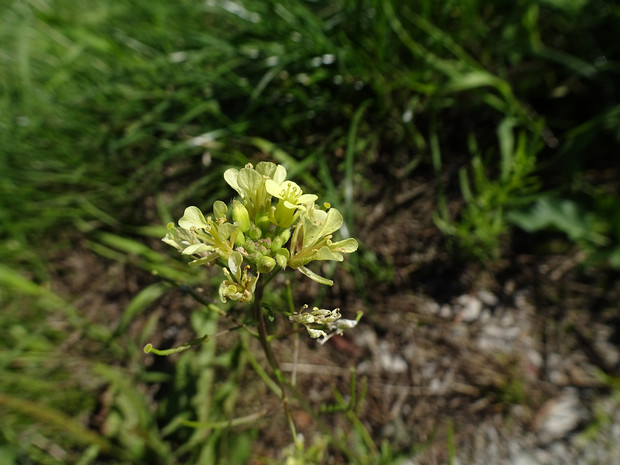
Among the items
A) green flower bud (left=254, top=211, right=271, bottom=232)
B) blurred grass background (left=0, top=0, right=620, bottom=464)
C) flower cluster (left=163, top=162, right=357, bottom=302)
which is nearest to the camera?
flower cluster (left=163, top=162, right=357, bottom=302)

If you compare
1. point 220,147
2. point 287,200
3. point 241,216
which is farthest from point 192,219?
point 220,147

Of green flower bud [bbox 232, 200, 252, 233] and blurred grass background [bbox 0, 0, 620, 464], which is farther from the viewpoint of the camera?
blurred grass background [bbox 0, 0, 620, 464]

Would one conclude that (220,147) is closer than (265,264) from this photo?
No

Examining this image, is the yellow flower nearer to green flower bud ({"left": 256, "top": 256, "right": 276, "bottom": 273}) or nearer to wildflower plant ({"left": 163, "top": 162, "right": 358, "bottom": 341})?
wildflower plant ({"left": 163, "top": 162, "right": 358, "bottom": 341})

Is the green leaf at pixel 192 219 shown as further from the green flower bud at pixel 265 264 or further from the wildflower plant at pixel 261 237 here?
the green flower bud at pixel 265 264

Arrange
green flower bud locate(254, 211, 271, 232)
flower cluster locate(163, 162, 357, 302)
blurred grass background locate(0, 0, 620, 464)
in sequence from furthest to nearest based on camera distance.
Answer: blurred grass background locate(0, 0, 620, 464)
green flower bud locate(254, 211, 271, 232)
flower cluster locate(163, 162, 357, 302)

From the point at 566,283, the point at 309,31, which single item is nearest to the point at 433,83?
the point at 309,31

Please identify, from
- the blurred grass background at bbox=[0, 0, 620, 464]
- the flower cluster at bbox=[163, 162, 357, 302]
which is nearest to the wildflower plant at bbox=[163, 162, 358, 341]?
the flower cluster at bbox=[163, 162, 357, 302]

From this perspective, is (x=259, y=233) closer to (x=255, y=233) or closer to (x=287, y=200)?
(x=255, y=233)

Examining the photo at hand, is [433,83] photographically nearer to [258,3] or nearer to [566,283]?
[258,3]
